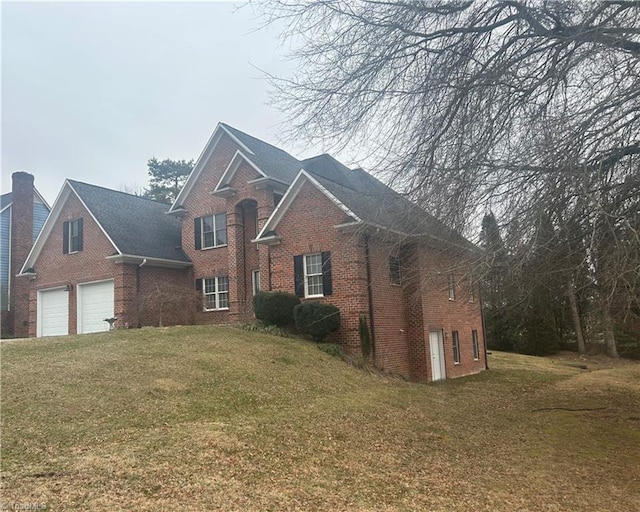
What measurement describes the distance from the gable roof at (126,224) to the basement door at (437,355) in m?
11.5

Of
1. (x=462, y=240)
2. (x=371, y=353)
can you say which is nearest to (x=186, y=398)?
(x=462, y=240)

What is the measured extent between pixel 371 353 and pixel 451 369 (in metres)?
5.69

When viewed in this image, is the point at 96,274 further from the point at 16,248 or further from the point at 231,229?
the point at 16,248

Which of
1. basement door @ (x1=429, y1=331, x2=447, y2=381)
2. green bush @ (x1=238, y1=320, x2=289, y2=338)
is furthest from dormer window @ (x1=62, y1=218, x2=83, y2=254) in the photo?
basement door @ (x1=429, y1=331, x2=447, y2=381)

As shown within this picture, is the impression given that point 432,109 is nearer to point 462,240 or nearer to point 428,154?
point 428,154

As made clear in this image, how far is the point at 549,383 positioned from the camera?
17.9 meters

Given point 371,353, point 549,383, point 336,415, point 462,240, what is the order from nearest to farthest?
1. point 462,240
2. point 336,415
3. point 371,353
4. point 549,383

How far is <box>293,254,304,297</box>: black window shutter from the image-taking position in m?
16.8

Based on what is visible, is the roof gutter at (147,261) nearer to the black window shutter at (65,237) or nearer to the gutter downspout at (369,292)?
the black window shutter at (65,237)

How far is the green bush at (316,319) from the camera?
595 inches

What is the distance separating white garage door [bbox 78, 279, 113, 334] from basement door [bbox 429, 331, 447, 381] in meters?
13.3

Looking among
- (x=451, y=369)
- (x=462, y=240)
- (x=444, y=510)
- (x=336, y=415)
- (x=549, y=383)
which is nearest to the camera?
(x=444, y=510)

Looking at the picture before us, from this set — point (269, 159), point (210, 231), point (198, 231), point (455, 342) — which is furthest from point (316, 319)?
point (198, 231)

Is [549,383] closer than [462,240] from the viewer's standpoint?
No
